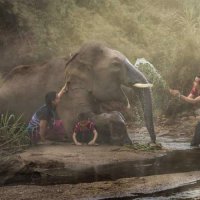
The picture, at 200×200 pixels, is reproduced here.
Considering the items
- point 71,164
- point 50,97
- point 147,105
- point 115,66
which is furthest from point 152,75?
point 71,164

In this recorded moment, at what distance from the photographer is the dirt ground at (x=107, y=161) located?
22.0 ft

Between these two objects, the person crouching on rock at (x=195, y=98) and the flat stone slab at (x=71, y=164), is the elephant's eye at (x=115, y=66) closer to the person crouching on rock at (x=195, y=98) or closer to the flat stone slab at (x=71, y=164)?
the person crouching on rock at (x=195, y=98)

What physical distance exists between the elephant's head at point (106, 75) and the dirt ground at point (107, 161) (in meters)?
1.03

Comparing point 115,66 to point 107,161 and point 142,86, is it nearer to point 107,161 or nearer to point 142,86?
point 142,86

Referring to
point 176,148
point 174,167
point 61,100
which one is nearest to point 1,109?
point 61,100

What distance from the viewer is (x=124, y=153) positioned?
9.77 metres

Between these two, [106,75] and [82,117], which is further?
[106,75]

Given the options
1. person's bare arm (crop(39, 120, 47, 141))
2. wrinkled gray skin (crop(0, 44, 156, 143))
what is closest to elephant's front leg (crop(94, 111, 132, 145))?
wrinkled gray skin (crop(0, 44, 156, 143))

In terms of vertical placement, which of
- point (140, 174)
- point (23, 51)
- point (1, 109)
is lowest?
point (140, 174)

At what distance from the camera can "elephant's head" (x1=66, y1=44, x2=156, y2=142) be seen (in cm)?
1143

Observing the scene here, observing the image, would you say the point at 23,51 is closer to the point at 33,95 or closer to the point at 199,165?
the point at 33,95

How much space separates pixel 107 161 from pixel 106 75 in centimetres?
310

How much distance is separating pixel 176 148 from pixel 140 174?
2.79 meters

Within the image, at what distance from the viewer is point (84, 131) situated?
11273mm
